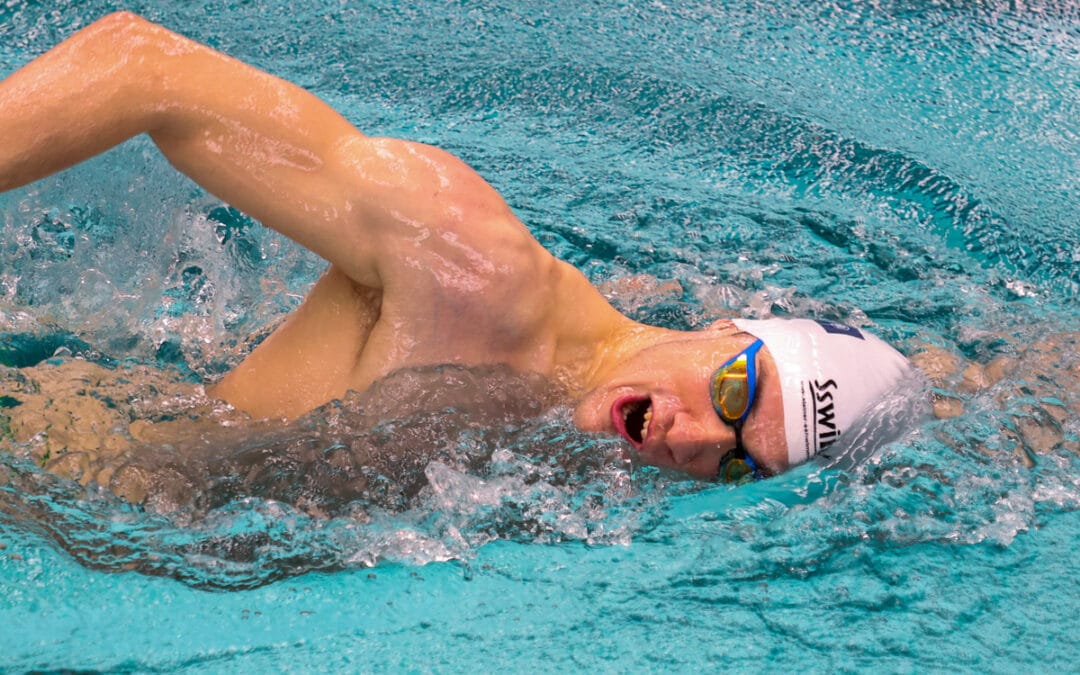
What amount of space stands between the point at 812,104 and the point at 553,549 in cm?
270

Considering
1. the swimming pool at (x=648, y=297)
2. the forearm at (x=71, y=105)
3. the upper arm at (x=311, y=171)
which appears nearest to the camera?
the forearm at (x=71, y=105)

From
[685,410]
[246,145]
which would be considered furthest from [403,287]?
[685,410]

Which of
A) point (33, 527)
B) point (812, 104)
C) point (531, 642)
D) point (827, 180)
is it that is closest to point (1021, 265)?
point (827, 180)

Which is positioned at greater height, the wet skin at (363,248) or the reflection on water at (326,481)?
the wet skin at (363,248)

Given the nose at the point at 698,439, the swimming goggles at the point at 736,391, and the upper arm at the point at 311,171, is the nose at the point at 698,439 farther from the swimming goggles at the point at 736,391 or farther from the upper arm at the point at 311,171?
the upper arm at the point at 311,171

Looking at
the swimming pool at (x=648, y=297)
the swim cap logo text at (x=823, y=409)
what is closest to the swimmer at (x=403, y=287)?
the swim cap logo text at (x=823, y=409)

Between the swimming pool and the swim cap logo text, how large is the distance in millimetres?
145

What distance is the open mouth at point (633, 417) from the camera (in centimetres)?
225

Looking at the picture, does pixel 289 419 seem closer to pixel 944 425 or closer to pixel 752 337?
pixel 752 337

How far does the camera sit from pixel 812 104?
4422 mm

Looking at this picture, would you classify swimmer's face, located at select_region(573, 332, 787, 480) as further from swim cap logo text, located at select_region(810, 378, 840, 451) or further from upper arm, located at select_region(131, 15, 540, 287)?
upper arm, located at select_region(131, 15, 540, 287)

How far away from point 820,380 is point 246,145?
46.9 inches

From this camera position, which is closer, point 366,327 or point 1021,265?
point 366,327

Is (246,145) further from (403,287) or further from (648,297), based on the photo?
(648,297)
